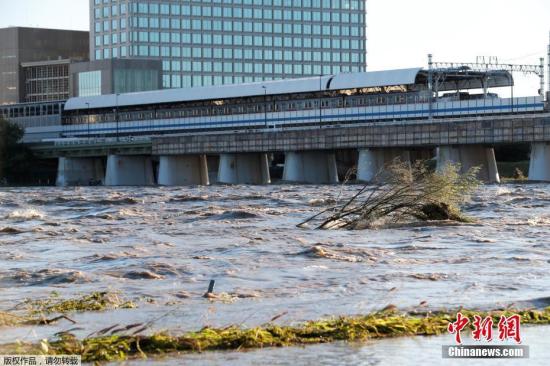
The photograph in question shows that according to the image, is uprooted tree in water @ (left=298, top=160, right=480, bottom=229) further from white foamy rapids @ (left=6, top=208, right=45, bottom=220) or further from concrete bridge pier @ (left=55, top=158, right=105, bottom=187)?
concrete bridge pier @ (left=55, top=158, right=105, bottom=187)

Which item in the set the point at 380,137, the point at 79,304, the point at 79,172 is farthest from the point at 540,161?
the point at 79,304

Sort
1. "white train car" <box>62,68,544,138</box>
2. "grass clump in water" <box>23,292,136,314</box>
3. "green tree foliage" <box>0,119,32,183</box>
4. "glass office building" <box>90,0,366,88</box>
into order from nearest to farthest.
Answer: "grass clump in water" <box>23,292,136,314</box> → "white train car" <box>62,68,544,138</box> → "green tree foliage" <box>0,119,32,183</box> → "glass office building" <box>90,0,366,88</box>

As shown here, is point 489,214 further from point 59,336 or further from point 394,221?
point 59,336

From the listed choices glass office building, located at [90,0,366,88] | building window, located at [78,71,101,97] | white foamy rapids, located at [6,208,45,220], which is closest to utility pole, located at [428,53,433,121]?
white foamy rapids, located at [6,208,45,220]

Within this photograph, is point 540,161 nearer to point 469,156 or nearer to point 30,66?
point 469,156

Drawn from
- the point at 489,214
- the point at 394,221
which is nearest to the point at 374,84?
the point at 489,214

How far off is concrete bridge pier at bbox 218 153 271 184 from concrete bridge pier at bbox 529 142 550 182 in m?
32.1

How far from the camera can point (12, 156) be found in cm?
13200

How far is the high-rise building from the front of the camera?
194 metres

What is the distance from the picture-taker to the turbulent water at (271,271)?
15.7 metres

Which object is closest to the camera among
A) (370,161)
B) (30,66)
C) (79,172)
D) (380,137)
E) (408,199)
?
(408,199)

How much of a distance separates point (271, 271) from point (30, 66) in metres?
179

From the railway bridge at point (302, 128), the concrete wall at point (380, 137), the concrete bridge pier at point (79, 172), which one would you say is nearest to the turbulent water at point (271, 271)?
the concrete wall at point (380, 137)

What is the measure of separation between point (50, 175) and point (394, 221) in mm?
111011
